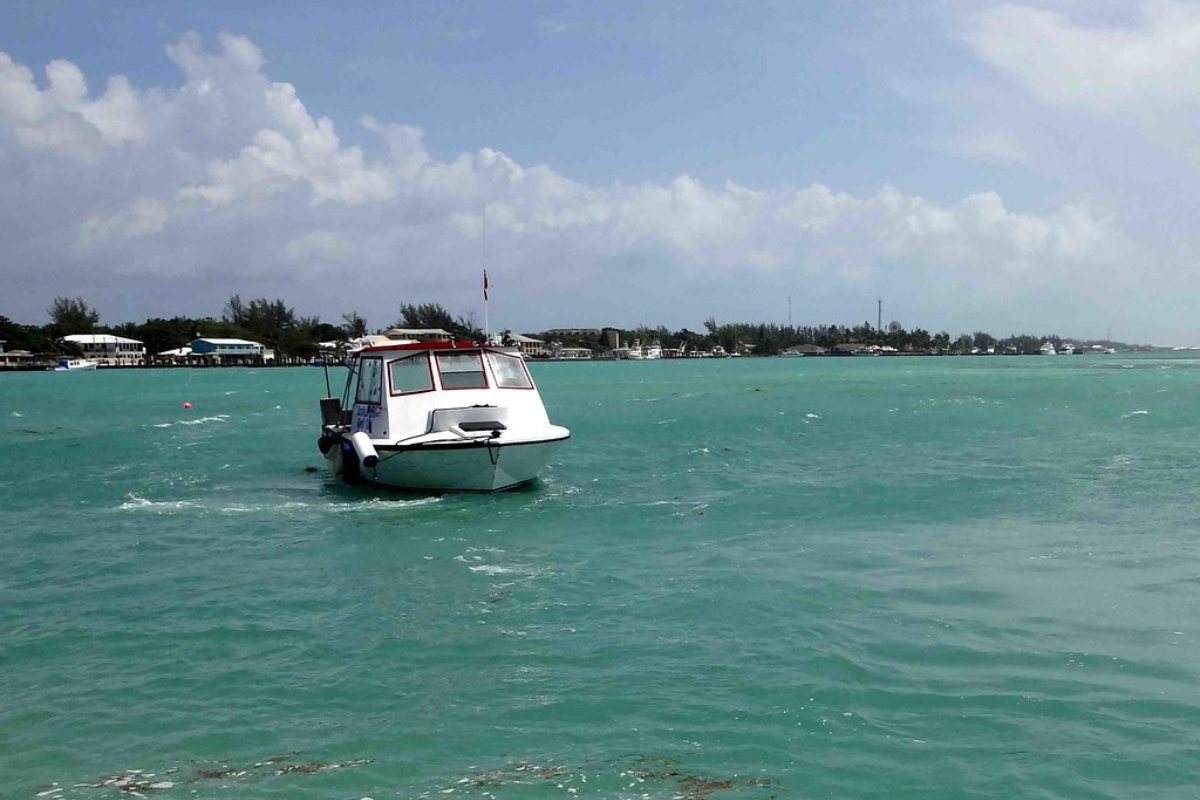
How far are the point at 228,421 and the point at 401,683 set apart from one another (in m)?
45.8

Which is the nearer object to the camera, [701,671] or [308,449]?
[701,671]

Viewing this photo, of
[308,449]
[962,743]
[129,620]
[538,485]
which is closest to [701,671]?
[962,743]

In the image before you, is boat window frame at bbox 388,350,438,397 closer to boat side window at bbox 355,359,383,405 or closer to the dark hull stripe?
boat side window at bbox 355,359,383,405

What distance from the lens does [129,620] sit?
13266 mm

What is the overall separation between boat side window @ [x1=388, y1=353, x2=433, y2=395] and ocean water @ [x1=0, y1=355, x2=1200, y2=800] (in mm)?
2517

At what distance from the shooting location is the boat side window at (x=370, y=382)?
24.3 metres

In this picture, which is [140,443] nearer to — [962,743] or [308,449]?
[308,449]

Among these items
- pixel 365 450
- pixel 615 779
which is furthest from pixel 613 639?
pixel 365 450

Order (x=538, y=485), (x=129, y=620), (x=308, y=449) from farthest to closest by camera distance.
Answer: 1. (x=308, y=449)
2. (x=538, y=485)
3. (x=129, y=620)

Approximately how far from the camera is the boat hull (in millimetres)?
22188

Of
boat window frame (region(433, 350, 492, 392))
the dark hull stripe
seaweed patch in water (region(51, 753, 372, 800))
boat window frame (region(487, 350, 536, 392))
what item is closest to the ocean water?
seaweed patch in water (region(51, 753, 372, 800))

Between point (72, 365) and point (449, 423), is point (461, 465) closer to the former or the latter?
point (449, 423)

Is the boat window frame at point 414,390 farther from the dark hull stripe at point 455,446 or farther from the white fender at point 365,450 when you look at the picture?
the dark hull stripe at point 455,446

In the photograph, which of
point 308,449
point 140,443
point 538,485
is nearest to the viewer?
point 538,485
